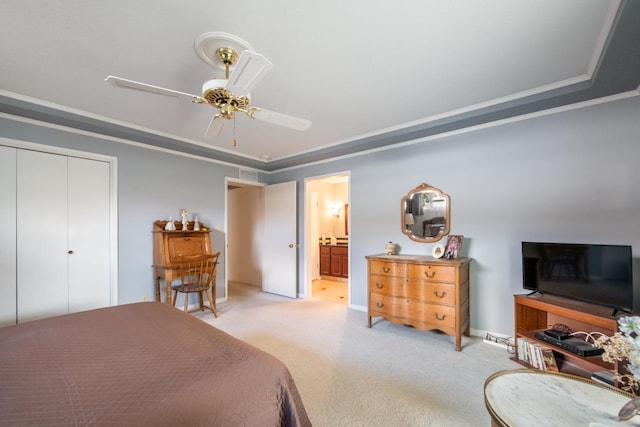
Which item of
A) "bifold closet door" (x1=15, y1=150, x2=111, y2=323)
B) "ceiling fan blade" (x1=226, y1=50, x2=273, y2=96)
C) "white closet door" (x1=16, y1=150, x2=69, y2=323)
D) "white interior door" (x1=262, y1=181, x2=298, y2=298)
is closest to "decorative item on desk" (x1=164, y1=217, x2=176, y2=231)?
"bifold closet door" (x1=15, y1=150, x2=111, y2=323)

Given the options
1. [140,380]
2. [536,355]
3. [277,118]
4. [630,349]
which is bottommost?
[536,355]

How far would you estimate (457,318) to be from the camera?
2.65 metres

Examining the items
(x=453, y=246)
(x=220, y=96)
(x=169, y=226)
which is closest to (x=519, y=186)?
(x=453, y=246)

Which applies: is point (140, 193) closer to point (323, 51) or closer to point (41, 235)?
point (41, 235)

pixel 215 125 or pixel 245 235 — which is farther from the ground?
pixel 215 125

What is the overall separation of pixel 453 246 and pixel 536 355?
1153mm

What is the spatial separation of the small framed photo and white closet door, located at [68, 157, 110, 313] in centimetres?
409

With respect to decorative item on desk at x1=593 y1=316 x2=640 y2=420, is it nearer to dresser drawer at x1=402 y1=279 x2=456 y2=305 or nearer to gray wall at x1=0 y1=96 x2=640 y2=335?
dresser drawer at x1=402 y1=279 x2=456 y2=305

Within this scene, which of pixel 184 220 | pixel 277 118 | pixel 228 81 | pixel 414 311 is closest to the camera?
pixel 228 81

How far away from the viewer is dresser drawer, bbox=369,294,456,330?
2732mm

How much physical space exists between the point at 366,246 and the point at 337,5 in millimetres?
3006

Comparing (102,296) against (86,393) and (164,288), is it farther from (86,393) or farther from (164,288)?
(86,393)

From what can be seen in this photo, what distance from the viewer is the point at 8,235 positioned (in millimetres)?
2701

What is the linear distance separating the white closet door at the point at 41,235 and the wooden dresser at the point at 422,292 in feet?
11.7
